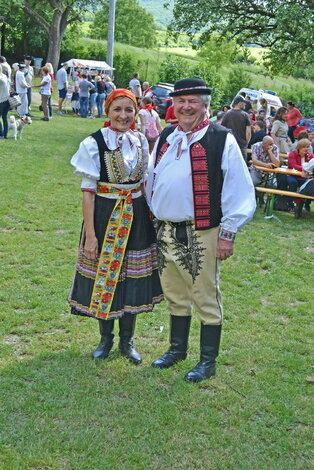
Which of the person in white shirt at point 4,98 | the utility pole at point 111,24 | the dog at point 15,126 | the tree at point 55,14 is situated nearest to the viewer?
the person in white shirt at point 4,98

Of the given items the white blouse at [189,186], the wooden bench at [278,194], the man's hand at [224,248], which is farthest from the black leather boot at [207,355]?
the wooden bench at [278,194]

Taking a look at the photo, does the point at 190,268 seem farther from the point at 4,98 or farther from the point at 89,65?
the point at 89,65

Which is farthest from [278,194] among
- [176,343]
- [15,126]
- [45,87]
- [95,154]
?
[45,87]

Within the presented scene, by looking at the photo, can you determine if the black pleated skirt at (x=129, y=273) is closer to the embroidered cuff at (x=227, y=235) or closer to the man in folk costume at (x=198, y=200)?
the man in folk costume at (x=198, y=200)

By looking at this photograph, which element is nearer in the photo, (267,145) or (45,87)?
(267,145)

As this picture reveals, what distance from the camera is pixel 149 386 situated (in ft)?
12.3

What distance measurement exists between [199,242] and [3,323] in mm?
1784

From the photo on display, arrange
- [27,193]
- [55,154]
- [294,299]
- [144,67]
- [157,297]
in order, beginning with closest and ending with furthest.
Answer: [157,297], [294,299], [27,193], [55,154], [144,67]

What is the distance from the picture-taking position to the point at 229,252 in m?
3.63

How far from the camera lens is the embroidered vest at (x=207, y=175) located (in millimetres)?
3559

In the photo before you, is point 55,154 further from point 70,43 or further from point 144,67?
point 70,43

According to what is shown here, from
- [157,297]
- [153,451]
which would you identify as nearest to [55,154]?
[157,297]

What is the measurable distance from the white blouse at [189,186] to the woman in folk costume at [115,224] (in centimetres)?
23

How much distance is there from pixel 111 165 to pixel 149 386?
1.43 metres
